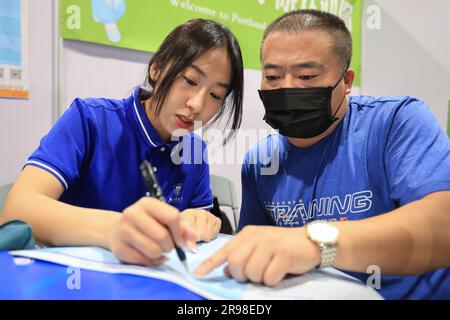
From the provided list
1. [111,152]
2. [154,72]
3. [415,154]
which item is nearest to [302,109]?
[415,154]

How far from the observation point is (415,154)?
912 mm

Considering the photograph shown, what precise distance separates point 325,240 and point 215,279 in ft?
0.59

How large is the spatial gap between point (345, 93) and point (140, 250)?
32.3 inches

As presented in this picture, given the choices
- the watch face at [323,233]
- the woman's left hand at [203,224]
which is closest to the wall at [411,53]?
the woman's left hand at [203,224]

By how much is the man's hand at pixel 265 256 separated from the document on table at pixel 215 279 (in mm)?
15

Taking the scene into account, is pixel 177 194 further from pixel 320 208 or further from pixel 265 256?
pixel 265 256

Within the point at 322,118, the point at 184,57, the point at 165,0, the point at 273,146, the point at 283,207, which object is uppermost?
the point at 165,0

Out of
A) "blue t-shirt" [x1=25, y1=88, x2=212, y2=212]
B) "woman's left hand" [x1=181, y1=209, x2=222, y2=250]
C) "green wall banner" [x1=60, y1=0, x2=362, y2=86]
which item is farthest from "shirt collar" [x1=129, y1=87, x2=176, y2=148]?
"green wall banner" [x1=60, y1=0, x2=362, y2=86]

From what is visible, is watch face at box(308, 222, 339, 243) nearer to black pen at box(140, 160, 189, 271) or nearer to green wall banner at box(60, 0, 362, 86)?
black pen at box(140, 160, 189, 271)

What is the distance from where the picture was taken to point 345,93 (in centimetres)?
117

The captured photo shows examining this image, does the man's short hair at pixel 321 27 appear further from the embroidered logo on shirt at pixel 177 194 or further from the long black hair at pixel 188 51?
the embroidered logo on shirt at pixel 177 194
